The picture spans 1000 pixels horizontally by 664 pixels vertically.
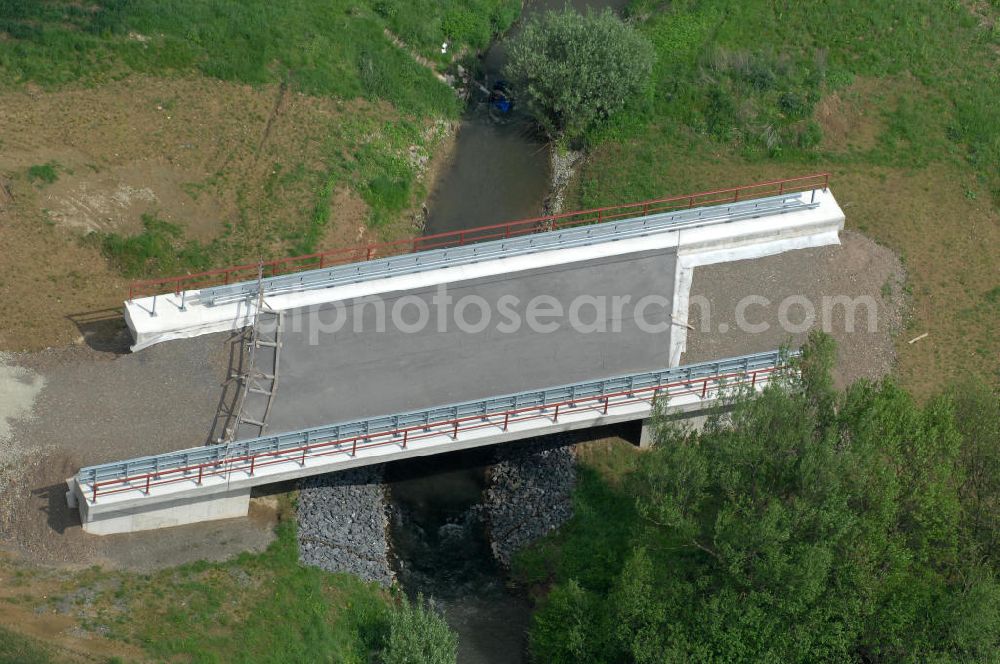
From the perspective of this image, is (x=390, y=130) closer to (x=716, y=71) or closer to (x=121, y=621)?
(x=716, y=71)

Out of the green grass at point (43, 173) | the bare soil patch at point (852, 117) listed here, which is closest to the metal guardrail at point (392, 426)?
the green grass at point (43, 173)

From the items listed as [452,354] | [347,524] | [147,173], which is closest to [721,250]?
[452,354]

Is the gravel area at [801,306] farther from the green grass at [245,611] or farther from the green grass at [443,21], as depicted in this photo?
the green grass at [443,21]

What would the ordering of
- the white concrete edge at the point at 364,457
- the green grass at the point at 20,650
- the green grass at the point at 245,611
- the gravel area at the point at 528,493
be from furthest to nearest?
the gravel area at the point at 528,493
the white concrete edge at the point at 364,457
the green grass at the point at 245,611
the green grass at the point at 20,650

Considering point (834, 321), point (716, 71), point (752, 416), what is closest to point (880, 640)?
point (752, 416)

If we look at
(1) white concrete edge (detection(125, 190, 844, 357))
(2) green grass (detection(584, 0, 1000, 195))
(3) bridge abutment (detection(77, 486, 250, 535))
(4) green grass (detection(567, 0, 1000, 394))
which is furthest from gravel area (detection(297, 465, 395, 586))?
(2) green grass (detection(584, 0, 1000, 195))

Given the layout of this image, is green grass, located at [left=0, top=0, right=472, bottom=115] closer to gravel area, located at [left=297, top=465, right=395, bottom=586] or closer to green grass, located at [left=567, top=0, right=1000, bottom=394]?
green grass, located at [left=567, top=0, right=1000, bottom=394]
